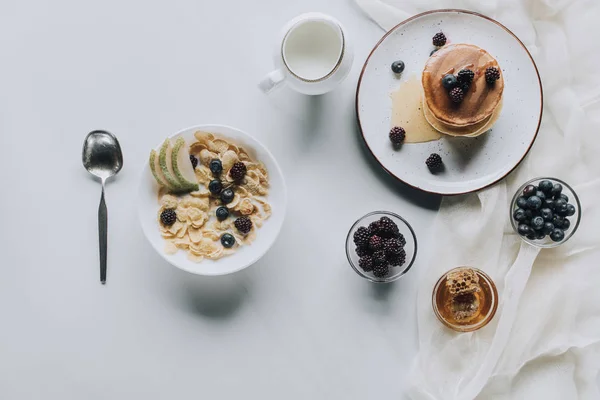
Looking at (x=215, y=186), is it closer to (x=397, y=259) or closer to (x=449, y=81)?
(x=397, y=259)

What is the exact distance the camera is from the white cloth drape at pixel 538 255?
172cm

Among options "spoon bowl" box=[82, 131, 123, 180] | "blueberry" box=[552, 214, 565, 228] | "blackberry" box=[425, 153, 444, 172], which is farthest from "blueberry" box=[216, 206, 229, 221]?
"blueberry" box=[552, 214, 565, 228]

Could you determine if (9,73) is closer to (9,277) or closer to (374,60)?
(9,277)

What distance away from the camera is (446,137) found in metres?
1.72

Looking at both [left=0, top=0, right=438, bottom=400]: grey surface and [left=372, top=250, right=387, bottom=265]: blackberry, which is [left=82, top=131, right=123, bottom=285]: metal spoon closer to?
[left=0, top=0, right=438, bottom=400]: grey surface

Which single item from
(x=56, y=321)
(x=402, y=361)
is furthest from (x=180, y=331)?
(x=402, y=361)

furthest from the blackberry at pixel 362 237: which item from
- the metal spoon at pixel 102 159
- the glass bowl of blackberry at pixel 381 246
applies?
the metal spoon at pixel 102 159

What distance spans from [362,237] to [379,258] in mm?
72

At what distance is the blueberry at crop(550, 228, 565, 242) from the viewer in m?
1.65

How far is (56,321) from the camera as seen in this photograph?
1.80 meters

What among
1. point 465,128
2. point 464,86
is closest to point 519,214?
point 465,128

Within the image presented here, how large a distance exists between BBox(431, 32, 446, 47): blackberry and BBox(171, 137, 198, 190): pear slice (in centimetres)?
74

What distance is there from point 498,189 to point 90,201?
1.16 m

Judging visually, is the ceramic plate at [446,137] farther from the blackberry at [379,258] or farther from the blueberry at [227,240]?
the blueberry at [227,240]
